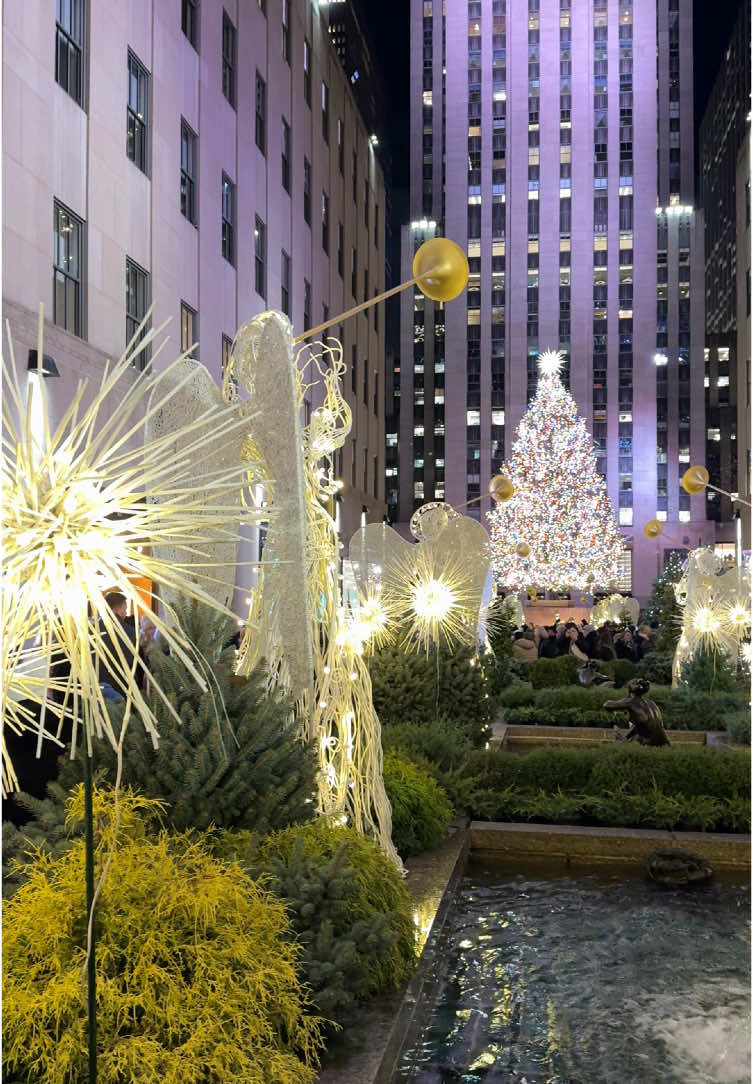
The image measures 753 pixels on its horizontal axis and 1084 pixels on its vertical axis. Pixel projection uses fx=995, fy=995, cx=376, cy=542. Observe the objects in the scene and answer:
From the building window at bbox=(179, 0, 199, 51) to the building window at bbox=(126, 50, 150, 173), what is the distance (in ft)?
11.0

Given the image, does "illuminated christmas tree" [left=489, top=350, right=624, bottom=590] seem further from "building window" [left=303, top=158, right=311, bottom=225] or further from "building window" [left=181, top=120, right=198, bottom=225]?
"building window" [left=181, top=120, right=198, bottom=225]

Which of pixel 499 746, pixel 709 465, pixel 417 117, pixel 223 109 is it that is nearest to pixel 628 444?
pixel 709 465

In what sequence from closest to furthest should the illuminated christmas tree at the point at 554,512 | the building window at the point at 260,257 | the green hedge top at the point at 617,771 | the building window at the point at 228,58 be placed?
the green hedge top at the point at 617,771 < the building window at the point at 228,58 < the building window at the point at 260,257 < the illuminated christmas tree at the point at 554,512

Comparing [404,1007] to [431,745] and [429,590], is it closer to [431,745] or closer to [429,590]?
[431,745]

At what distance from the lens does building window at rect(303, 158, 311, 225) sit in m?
31.9

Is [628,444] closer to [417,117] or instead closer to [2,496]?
[417,117]

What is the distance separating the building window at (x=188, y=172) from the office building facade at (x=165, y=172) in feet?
0.14

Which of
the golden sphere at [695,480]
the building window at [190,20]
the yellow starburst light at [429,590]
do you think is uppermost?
the building window at [190,20]

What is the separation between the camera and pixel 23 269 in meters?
12.7

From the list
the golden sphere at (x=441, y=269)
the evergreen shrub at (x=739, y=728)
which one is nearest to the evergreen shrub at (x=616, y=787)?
the evergreen shrub at (x=739, y=728)

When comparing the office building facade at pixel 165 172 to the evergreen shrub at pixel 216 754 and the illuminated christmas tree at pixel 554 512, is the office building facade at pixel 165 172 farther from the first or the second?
the illuminated christmas tree at pixel 554 512

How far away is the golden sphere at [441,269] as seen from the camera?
5.75 metres

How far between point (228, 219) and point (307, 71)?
12208 millimetres

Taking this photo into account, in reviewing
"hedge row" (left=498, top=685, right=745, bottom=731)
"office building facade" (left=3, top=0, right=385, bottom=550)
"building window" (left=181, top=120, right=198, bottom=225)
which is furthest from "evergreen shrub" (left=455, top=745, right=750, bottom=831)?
"building window" (left=181, top=120, right=198, bottom=225)
